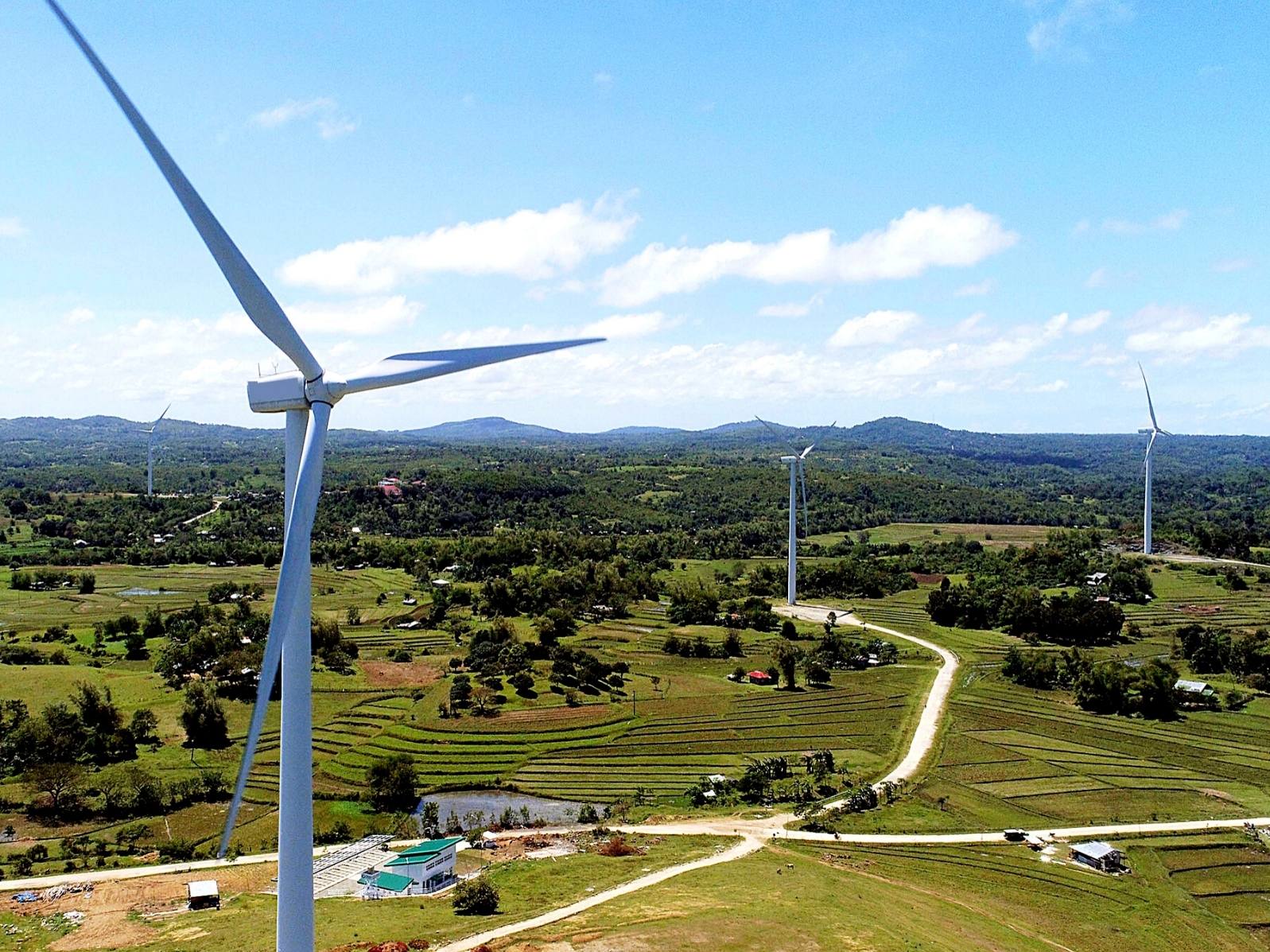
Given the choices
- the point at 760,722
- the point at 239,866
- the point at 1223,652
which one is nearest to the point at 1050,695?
the point at 1223,652

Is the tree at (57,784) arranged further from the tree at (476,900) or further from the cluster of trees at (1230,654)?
the cluster of trees at (1230,654)

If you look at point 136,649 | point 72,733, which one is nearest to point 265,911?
point 72,733

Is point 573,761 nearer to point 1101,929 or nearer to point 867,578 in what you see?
point 1101,929

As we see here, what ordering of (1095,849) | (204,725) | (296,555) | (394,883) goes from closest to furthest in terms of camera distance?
(296,555)
(394,883)
(1095,849)
(204,725)

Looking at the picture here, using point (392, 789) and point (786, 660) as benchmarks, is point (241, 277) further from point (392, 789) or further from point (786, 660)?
point (786, 660)

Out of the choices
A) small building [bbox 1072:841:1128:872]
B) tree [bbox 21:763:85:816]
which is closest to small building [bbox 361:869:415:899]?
tree [bbox 21:763:85:816]

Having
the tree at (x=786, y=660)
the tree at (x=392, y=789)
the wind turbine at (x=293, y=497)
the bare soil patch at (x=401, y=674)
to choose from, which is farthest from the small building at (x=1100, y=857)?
the bare soil patch at (x=401, y=674)
